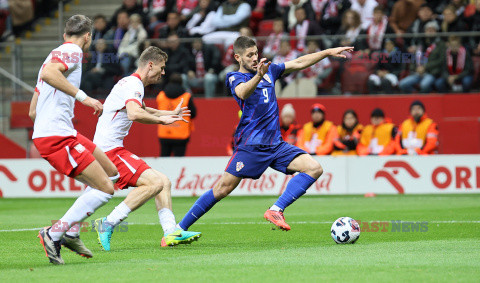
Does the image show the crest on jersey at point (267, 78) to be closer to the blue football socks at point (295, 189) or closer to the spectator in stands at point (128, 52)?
the blue football socks at point (295, 189)

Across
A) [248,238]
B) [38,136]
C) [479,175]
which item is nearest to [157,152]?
[479,175]

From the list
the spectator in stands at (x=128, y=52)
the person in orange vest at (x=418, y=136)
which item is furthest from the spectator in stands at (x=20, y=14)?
the person in orange vest at (x=418, y=136)

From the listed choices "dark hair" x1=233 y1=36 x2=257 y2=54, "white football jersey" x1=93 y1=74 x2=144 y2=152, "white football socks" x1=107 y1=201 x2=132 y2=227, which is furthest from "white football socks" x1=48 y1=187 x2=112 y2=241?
"dark hair" x1=233 y1=36 x2=257 y2=54

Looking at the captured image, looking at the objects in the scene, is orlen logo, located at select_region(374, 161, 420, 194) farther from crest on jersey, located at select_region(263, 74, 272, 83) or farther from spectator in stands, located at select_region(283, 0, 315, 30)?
crest on jersey, located at select_region(263, 74, 272, 83)

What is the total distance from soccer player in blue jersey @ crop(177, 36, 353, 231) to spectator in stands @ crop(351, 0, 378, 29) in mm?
10720

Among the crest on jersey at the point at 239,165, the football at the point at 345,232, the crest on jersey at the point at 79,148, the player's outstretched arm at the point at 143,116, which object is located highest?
the player's outstretched arm at the point at 143,116

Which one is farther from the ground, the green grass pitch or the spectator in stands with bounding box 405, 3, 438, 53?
the spectator in stands with bounding box 405, 3, 438, 53

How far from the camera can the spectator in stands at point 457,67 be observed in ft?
61.3

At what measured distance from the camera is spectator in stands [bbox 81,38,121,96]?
66.4 ft

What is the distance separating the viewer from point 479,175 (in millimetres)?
17422

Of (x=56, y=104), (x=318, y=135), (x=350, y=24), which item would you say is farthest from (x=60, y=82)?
(x=350, y=24)

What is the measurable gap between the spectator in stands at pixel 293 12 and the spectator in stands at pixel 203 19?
1814 millimetres

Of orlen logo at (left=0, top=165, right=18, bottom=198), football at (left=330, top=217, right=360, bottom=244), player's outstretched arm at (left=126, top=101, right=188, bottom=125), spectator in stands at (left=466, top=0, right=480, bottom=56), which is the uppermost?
spectator in stands at (left=466, top=0, right=480, bottom=56)

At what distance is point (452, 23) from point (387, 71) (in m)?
1.94
